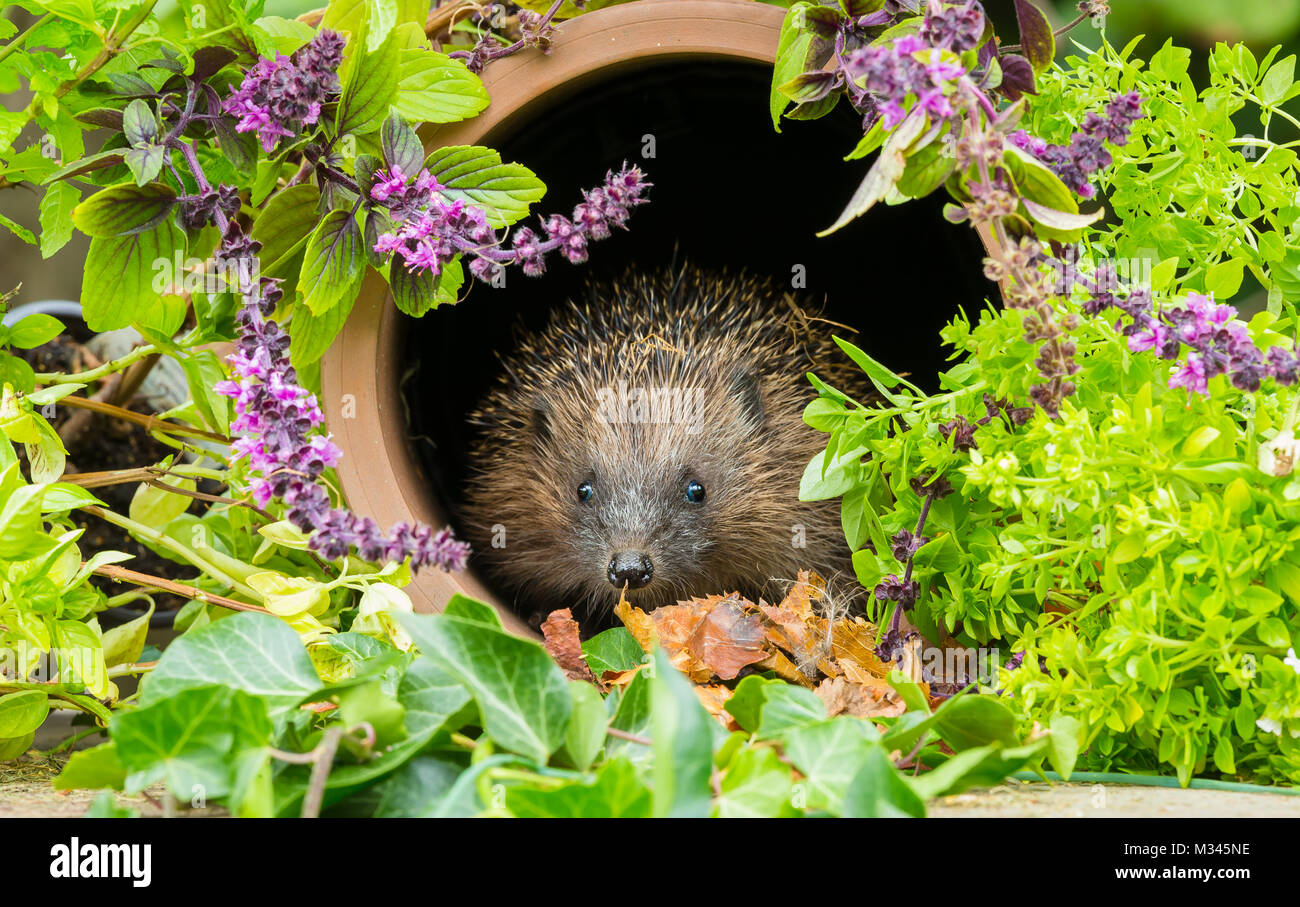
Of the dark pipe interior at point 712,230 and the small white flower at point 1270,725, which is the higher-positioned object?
the dark pipe interior at point 712,230

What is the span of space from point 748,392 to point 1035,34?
3.28 ft

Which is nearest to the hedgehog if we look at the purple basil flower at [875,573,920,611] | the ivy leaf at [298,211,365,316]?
the purple basil flower at [875,573,920,611]

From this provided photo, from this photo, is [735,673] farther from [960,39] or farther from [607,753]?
[960,39]

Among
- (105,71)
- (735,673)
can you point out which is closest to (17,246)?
(105,71)

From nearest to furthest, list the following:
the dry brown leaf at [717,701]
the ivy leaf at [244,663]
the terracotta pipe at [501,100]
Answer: the ivy leaf at [244,663] → the dry brown leaf at [717,701] → the terracotta pipe at [501,100]

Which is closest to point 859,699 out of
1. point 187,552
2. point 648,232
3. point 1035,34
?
point 1035,34

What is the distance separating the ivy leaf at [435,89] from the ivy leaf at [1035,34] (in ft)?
2.58

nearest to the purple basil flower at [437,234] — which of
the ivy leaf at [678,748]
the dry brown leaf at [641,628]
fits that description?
the dry brown leaf at [641,628]

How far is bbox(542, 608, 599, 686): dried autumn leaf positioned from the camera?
5.12ft

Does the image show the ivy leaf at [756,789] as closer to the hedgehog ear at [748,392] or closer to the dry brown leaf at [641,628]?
the dry brown leaf at [641,628]

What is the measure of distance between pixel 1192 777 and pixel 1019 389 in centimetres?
50

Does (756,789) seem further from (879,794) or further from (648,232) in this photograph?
(648,232)

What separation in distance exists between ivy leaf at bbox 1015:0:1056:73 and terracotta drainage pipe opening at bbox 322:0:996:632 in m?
0.45

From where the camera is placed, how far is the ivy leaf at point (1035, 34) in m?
1.30
